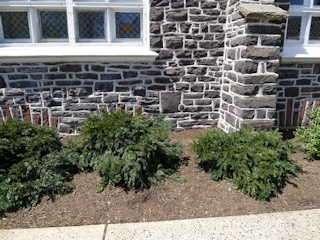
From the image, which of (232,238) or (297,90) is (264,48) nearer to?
(297,90)

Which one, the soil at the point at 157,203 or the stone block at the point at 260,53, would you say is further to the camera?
the stone block at the point at 260,53

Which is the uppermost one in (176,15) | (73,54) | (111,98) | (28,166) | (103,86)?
(176,15)

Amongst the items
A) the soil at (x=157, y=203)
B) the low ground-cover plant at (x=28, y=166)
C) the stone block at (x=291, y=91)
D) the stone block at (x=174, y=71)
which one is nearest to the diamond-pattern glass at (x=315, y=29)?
the stone block at (x=291, y=91)

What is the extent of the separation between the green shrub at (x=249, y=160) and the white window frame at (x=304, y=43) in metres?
1.78

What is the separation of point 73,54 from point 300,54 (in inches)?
149

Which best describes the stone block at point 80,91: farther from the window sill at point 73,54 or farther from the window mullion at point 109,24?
the window mullion at point 109,24

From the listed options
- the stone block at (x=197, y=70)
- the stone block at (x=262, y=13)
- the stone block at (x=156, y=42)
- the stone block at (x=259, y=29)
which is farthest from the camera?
the stone block at (x=197, y=70)

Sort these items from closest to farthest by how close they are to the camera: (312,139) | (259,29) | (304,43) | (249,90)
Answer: (259,29) < (249,90) < (312,139) < (304,43)

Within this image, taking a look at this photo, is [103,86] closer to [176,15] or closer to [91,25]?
[91,25]

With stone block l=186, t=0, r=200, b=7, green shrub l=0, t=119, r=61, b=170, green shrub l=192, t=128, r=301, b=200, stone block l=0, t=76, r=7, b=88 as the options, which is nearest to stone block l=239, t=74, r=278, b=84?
green shrub l=192, t=128, r=301, b=200

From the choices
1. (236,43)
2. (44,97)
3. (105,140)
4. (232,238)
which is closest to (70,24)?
(44,97)

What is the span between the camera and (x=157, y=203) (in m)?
2.79

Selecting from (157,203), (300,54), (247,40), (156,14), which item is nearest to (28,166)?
(157,203)

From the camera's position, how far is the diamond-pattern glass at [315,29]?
183 inches
